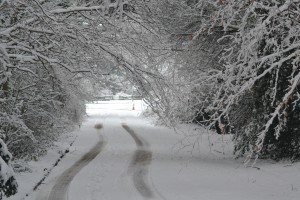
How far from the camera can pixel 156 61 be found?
13.9 m

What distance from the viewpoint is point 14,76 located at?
43.1ft

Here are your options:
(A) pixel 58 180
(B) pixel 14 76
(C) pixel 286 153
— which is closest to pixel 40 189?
(A) pixel 58 180

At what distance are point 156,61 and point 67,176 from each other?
4.13m

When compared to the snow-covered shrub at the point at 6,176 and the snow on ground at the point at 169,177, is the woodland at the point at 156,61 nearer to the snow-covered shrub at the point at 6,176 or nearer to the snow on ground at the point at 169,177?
the snow-covered shrub at the point at 6,176

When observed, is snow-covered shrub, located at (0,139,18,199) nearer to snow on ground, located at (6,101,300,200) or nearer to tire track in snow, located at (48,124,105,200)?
snow on ground, located at (6,101,300,200)

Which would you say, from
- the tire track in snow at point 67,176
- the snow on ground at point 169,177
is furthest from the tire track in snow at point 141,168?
the tire track in snow at point 67,176

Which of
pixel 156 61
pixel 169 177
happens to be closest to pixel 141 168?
pixel 169 177

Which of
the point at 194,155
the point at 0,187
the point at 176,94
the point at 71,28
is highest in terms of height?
the point at 71,28

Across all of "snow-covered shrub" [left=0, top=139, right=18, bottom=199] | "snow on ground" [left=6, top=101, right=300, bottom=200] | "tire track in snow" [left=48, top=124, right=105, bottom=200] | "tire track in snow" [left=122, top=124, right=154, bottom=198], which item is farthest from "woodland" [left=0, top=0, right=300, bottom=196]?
"tire track in snow" [left=122, top=124, right=154, bottom=198]

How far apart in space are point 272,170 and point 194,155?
498cm

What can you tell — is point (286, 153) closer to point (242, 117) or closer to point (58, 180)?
point (242, 117)

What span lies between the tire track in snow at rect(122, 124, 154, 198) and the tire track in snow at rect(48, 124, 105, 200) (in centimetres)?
159

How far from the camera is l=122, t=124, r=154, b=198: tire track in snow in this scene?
36.9ft

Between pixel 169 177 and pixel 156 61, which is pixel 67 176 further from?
pixel 156 61
